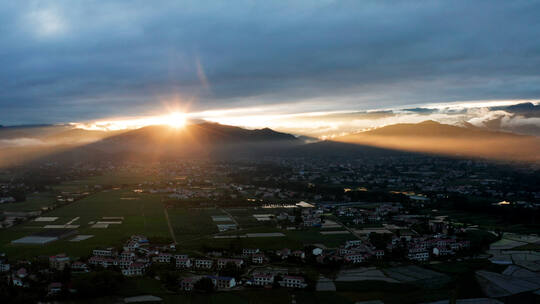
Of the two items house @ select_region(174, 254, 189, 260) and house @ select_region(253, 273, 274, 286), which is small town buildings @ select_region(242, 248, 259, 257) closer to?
house @ select_region(174, 254, 189, 260)

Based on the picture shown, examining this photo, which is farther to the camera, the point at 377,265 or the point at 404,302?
the point at 377,265

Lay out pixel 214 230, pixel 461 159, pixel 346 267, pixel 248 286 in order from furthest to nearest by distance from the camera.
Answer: pixel 461 159
pixel 214 230
pixel 346 267
pixel 248 286

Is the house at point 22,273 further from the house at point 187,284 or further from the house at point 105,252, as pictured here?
the house at point 187,284

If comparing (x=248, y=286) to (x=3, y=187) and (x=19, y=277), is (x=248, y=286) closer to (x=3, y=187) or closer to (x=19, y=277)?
(x=19, y=277)

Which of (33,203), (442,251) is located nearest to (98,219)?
(33,203)

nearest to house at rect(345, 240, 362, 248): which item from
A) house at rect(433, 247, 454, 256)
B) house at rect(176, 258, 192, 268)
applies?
house at rect(433, 247, 454, 256)

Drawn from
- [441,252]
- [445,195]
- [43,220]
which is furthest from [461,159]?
[43,220]
